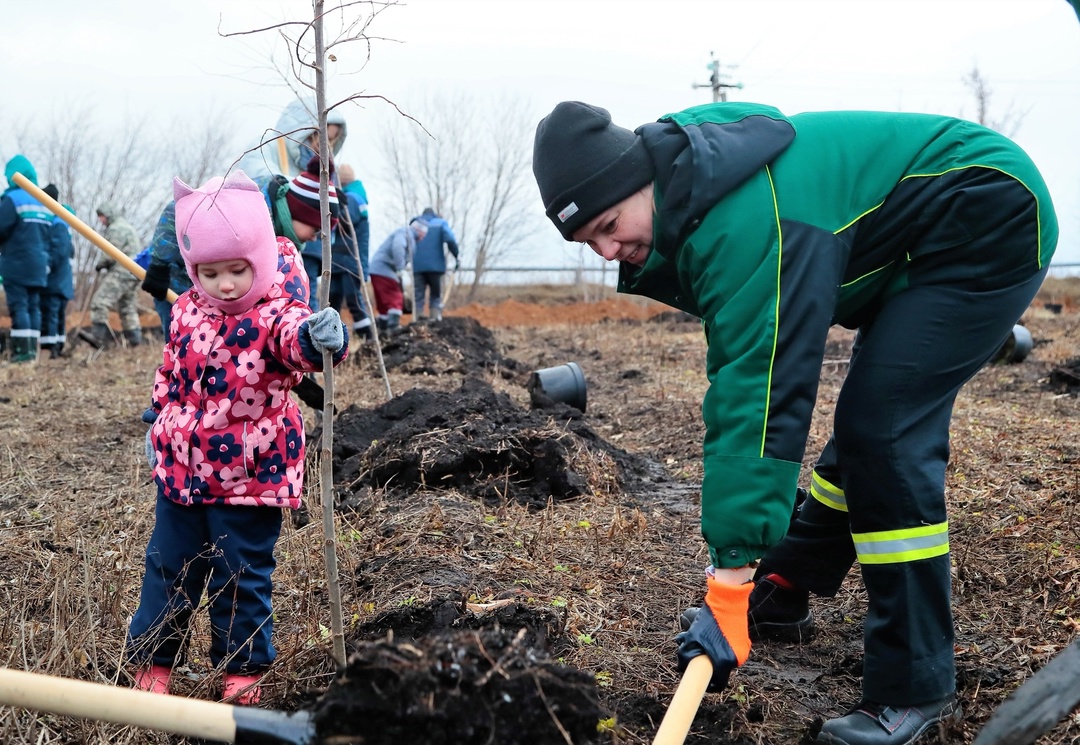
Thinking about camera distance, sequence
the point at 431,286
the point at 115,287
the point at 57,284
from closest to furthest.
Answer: the point at 57,284 → the point at 115,287 → the point at 431,286

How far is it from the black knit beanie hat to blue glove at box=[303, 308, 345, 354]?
0.59m

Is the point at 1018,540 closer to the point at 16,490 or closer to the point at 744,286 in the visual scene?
the point at 744,286

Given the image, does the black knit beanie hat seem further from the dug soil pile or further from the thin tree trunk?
the dug soil pile

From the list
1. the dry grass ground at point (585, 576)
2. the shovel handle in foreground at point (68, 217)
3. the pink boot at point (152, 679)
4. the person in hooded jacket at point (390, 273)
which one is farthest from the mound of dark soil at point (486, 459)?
the person in hooded jacket at point (390, 273)

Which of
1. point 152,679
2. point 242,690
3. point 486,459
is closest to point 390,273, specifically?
point 486,459

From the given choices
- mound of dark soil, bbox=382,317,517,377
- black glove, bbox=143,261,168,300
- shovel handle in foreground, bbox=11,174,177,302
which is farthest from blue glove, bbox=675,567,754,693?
mound of dark soil, bbox=382,317,517,377

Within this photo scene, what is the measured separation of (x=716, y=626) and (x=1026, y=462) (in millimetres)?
3191

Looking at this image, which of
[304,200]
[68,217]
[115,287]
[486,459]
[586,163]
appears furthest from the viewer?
[115,287]

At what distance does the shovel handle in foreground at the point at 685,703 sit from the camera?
1.78m

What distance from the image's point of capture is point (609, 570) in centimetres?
339

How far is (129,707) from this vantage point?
156 centimetres

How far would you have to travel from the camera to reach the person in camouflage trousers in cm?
1189

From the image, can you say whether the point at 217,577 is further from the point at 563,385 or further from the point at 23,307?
the point at 23,307

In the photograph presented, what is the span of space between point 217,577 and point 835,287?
1815 mm
